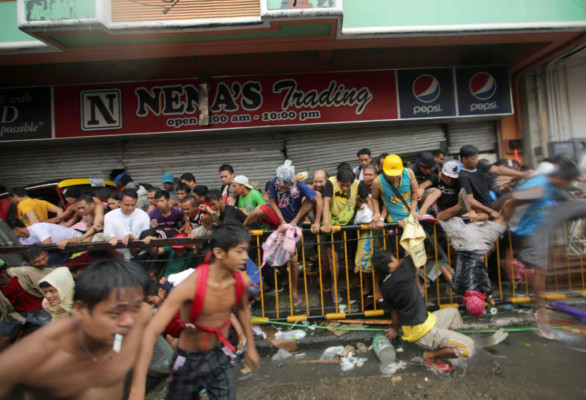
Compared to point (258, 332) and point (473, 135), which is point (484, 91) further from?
point (258, 332)

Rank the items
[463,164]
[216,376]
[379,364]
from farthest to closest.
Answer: [463,164]
[379,364]
[216,376]

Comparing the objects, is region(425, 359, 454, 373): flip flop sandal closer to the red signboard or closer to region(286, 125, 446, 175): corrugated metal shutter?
region(286, 125, 446, 175): corrugated metal shutter

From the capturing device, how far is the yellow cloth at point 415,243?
4.23 metres

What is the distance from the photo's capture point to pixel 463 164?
16.7 feet

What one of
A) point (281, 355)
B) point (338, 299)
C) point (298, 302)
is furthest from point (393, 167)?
point (281, 355)

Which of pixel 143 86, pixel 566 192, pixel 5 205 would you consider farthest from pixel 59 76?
pixel 566 192

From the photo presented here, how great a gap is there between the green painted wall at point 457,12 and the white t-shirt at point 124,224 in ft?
14.3

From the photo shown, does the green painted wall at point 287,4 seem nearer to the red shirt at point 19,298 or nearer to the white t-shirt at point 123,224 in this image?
the white t-shirt at point 123,224

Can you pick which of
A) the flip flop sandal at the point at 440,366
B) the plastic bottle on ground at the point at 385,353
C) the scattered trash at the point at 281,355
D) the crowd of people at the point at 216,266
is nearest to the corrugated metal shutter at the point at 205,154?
the crowd of people at the point at 216,266

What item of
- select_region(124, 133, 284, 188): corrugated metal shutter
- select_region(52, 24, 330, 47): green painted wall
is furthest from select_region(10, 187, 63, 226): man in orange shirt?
select_region(52, 24, 330, 47): green painted wall

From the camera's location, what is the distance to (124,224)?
201 inches

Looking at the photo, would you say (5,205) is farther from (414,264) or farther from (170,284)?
(414,264)

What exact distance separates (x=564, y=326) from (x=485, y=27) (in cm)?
462

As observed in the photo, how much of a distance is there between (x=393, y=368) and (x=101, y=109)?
23.3 ft
